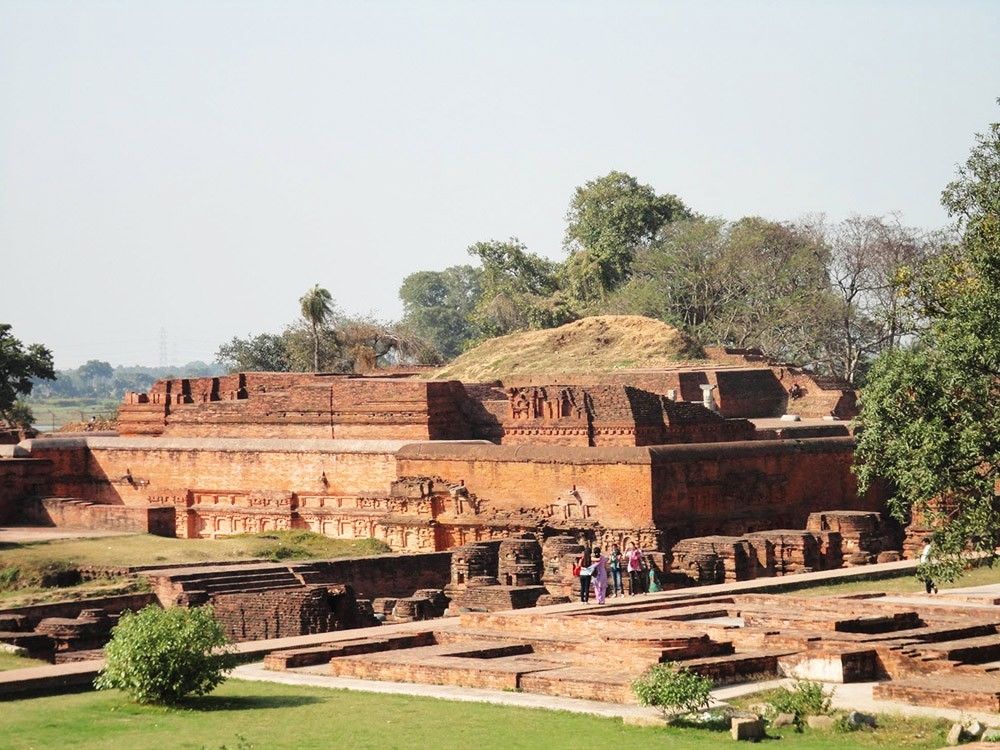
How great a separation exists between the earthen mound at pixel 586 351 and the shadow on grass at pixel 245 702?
2033 cm

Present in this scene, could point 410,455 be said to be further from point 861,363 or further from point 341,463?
point 861,363

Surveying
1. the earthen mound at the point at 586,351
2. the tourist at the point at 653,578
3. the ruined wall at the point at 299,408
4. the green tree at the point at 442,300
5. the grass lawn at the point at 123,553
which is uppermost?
the green tree at the point at 442,300

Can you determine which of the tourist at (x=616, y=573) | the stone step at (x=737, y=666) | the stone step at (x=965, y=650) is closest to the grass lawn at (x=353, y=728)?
the stone step at (x=737, y=666)

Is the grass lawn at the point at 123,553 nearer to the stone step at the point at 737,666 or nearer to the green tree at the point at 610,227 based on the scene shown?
the stone step at the point at 737,666

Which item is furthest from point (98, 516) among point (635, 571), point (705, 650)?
point (705, 650)

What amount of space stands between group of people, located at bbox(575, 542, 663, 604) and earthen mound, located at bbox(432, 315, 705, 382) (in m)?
12.2

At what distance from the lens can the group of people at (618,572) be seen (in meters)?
20.2

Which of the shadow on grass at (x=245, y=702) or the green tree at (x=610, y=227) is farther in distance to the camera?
the green tree at (x=610, y=227)

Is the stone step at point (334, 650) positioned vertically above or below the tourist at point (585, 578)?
below

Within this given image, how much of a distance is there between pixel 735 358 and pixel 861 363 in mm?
10424

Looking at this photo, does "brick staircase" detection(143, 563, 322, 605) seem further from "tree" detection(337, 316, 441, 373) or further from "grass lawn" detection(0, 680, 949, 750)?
"tree" detection(337, 316, 441, 373)

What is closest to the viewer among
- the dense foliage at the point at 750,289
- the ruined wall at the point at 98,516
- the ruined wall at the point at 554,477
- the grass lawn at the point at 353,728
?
the grass lawn at the point at 353,728

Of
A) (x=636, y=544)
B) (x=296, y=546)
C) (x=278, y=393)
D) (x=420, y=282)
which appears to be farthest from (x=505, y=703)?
(x=420, y=282)

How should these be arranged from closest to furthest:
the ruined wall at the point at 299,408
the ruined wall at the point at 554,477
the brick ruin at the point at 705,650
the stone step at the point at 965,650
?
the brick ruin at the point at 705,650
the stone step at the point at 965,650
the ruined wall at the point at 554,477
the ruined wall at the point at 299,408
